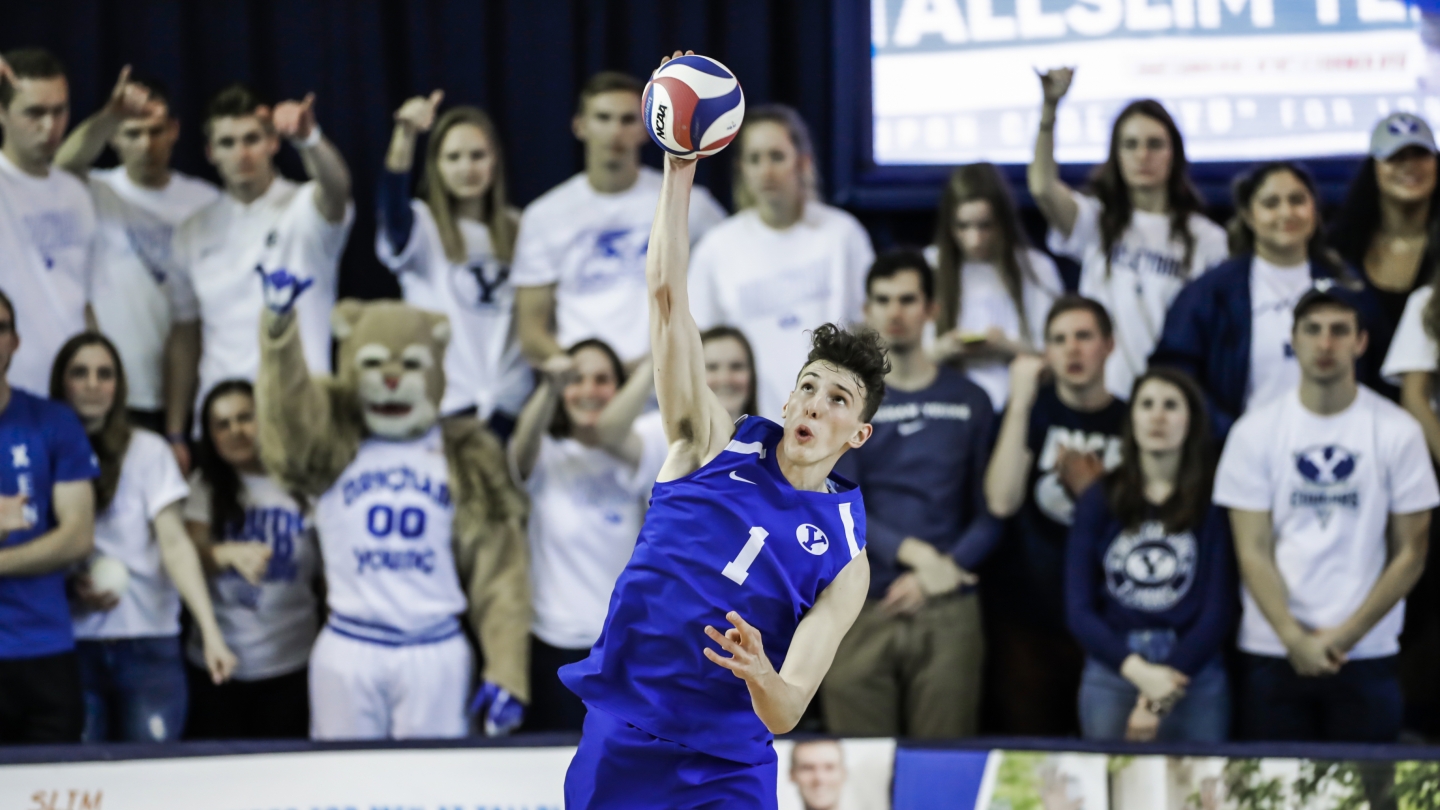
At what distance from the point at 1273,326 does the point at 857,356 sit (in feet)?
9.66

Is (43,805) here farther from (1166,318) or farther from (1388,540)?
(1388,540)

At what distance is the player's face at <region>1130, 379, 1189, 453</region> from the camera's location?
19.0 feet

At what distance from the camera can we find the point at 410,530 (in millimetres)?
6105

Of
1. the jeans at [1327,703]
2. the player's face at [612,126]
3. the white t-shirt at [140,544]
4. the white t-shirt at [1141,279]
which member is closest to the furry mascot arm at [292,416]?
the white t-shirt at [140,544]

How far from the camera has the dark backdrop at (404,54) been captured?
24.7ft

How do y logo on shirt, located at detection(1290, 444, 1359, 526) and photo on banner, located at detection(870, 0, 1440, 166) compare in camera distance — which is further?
photo on banner, located at detection(870, 0, 1440, 166)

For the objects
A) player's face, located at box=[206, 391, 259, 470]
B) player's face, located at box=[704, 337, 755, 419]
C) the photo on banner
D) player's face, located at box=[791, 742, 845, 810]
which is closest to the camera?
player's face, located at box=[791, 742, 845, 810]

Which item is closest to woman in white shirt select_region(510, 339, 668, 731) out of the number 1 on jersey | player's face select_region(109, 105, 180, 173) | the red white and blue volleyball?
player's face select_region(109, 105, 180, 173)

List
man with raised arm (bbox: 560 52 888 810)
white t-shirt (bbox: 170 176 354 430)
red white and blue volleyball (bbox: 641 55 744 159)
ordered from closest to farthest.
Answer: red white and blue volleyball (bbox: 641 55 744 159) < man with raised arm (bbox: 560 52 888 810) < white t-shirt (bbox: 170 176 354 430)

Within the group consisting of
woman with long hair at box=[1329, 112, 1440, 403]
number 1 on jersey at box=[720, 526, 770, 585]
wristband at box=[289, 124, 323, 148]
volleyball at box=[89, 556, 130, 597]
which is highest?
wristband at box=[289, 124, 323, 148]

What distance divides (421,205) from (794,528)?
11.8ft

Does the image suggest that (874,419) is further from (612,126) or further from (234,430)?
(234,430)

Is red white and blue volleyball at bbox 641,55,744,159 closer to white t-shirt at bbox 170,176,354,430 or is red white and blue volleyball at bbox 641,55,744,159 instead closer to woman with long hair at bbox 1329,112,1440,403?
white t-shirt at bbox 170,176,354,430

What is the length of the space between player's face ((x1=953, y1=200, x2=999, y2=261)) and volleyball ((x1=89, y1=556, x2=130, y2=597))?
374 cm
